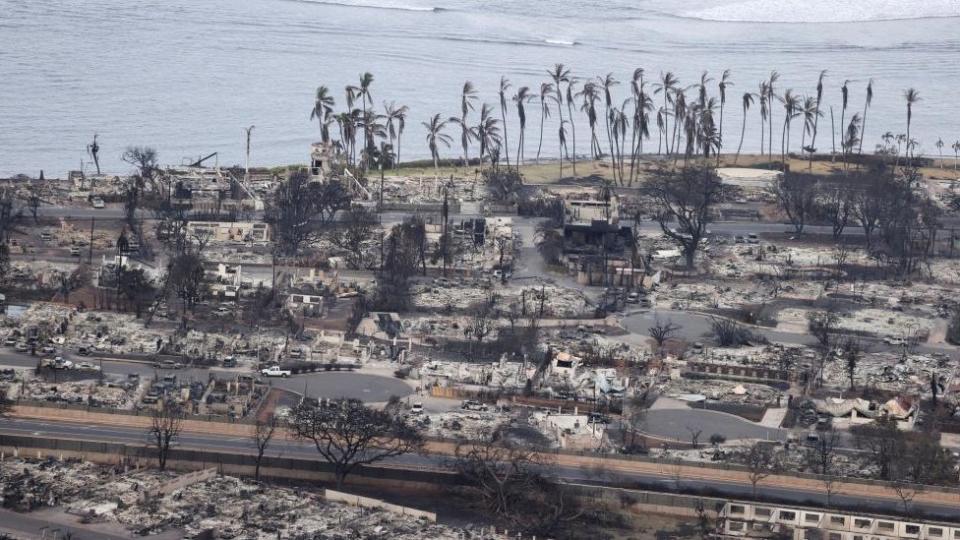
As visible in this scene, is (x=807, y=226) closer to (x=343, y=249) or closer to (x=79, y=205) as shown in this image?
(x=343, y=249)

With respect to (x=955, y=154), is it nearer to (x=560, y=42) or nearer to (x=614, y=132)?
(x=614, y=132)

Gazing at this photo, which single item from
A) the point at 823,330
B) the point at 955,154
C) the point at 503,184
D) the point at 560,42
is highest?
the point at 560,42

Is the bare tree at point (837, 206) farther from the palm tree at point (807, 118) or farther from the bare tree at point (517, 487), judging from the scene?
the bare tree at point (517, 487)

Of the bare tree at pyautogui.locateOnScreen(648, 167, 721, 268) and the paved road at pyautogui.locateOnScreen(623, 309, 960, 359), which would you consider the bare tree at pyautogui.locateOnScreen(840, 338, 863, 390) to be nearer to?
the paved road at pyautogui.locateOnScreen(623, 309, 960, 359)

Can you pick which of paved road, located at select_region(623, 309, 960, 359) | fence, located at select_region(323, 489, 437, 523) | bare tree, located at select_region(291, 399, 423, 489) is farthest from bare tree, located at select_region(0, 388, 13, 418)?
paved road, located at select_region(623, 309, 960, 359)

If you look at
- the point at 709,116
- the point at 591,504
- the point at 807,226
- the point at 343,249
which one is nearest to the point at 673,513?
the point at 591,504

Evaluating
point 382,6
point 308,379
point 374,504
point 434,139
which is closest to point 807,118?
point 434,139
